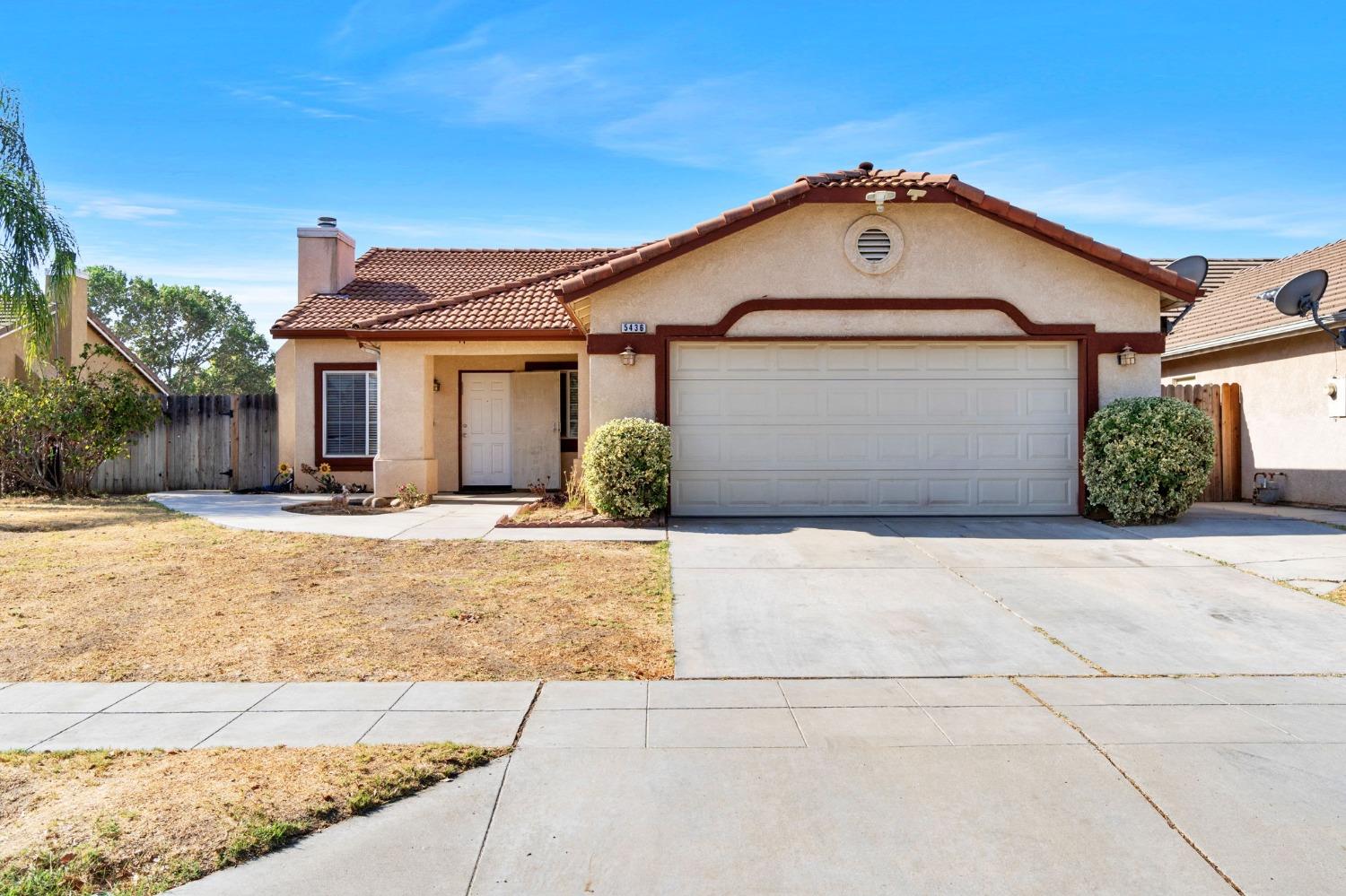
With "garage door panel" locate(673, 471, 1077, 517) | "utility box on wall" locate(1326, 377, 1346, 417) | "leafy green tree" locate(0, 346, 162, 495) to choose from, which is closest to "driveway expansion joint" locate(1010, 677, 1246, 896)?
"garage door panel" locate(673, 471, 1077, 517)

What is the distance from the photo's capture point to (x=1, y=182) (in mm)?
13219

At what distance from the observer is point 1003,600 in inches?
280

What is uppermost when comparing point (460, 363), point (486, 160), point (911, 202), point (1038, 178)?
point (486, 160)

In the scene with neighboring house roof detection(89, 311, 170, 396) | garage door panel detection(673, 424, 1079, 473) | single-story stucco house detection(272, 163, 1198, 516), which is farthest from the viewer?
neighboring house roof detection(89, 311, 170, 396)

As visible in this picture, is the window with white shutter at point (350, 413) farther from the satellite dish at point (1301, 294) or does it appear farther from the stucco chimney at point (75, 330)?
the satellite dish at point (1301, 294)

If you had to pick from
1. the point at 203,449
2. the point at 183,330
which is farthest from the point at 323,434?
the point at 183,330

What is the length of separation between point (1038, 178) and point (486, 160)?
11.0 m

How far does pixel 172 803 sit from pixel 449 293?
16.0 meters

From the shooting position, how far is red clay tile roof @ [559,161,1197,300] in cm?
1120

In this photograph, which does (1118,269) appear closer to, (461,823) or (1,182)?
(461,823)

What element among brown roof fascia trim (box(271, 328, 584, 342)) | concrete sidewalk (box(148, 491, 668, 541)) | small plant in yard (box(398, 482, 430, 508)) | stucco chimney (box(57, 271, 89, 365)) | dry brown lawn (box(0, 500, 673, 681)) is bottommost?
dry brown lawn (box(0, 500, 673, 681))

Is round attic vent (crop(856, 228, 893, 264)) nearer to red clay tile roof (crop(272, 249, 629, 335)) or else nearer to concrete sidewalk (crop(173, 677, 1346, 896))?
red clay tile roof (crop(272, 249, 629, 335))

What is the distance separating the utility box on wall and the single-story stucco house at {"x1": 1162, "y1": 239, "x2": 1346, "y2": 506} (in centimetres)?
2

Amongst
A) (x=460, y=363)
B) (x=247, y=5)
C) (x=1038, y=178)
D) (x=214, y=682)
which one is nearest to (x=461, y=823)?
(x=214, y=682)
